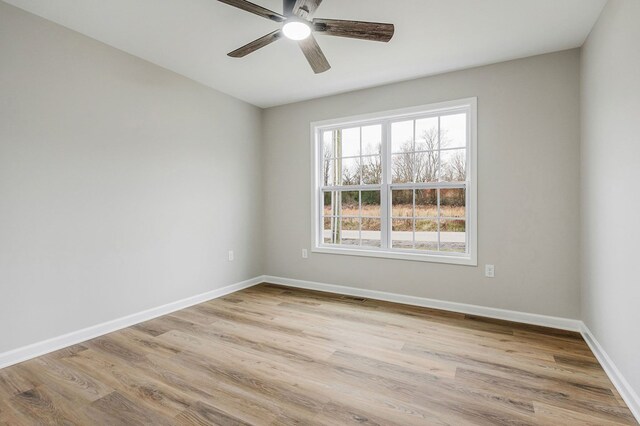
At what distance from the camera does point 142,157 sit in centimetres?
308

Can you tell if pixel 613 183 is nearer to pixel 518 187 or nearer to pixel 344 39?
pixel 518 187

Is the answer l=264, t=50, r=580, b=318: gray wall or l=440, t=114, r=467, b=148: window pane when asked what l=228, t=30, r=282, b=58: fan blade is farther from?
l=440, t=114, r=467, b=148: window pane

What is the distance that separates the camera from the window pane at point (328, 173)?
423 centimetres

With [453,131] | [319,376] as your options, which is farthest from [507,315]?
[319,376]

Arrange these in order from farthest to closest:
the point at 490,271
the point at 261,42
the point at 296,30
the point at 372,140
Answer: the point at 372,140, the point at 490,271, the point at 261,42, the point at 296,30

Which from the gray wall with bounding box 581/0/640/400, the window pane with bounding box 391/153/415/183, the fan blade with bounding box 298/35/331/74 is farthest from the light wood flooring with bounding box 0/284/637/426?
the fan blade with bounding box 298/35/331/74

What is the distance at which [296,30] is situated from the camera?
2080 millimetres

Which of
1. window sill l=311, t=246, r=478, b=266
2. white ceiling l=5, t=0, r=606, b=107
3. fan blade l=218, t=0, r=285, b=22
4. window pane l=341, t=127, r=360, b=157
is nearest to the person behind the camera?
fan blade l=218, t=0, r=285, b=22

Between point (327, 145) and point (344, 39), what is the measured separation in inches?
66.2

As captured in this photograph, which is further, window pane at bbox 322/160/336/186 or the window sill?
window pane at bbox 322/160/336/186

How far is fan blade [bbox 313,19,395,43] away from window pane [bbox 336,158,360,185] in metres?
1.98

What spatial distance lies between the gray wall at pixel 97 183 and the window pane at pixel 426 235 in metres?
2.33

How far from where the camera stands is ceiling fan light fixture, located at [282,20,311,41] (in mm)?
2016

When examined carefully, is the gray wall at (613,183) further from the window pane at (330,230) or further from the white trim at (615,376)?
the window pane at (330,230)
